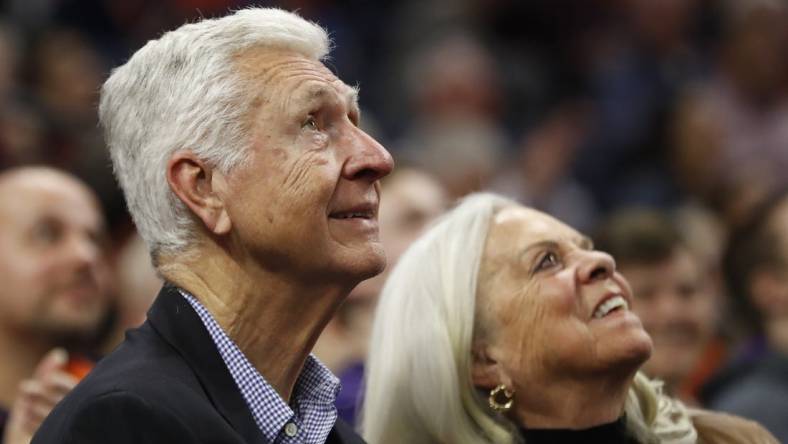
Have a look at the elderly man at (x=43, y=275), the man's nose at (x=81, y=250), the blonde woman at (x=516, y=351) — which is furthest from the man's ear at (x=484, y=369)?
the man's nose at (x=81, y=250)

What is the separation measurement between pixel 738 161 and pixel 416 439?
5.01 metres

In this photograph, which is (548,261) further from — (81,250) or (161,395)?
(81,250)

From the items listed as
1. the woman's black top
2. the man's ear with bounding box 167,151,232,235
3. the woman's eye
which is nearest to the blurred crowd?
the woman's eye

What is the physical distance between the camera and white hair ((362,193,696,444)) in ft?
11.3

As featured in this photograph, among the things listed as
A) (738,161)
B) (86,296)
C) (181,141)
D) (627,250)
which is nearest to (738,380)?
(627,250)

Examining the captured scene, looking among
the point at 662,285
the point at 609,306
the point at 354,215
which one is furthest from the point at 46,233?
the point at 662,285

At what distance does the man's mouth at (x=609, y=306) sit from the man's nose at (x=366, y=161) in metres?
0.75

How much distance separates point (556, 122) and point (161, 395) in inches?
250

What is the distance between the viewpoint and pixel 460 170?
24.0 feet

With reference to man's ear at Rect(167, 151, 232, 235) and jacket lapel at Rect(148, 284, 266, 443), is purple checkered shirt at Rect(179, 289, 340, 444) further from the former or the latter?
man's ear at Rect(167, 151, 232, 235)

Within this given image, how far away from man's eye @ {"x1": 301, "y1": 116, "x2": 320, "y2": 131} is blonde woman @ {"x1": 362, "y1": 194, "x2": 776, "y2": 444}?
0.75 meters

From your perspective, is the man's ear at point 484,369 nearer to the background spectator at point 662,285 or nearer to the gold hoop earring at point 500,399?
the gold hoop earring at point 500,399

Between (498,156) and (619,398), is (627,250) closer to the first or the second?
(619,398)

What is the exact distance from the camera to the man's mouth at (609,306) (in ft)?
11.2
